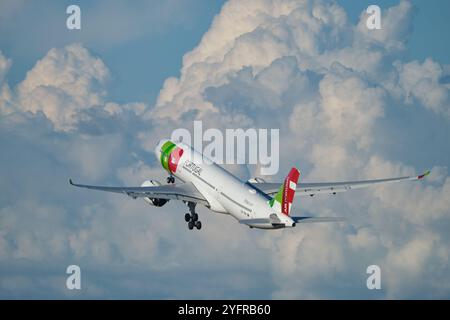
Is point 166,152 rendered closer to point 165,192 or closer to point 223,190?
point 165,192

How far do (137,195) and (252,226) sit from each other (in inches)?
815

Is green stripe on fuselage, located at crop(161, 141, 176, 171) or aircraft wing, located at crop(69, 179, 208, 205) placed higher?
green stripe on fuselage, located at crop(161, 141, 176, 171)

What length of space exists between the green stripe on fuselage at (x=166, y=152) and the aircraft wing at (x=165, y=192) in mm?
9613

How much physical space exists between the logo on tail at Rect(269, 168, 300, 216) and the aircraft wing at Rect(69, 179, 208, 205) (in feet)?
63.3

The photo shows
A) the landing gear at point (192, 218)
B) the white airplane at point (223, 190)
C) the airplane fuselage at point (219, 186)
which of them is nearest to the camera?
the white airplane at point (223, 190)

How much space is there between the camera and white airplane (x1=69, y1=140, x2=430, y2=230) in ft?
395

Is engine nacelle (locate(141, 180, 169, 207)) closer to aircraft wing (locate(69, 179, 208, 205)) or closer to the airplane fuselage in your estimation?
aircraft wing (locate(69, 179, 208, 205))

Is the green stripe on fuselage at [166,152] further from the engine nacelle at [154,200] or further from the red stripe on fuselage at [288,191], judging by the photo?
the red stripe on fuselage at [288,191]

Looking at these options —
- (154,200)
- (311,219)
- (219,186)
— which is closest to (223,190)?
(219,186)

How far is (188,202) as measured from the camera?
14138 centimetres

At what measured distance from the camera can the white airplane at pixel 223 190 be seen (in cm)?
12050

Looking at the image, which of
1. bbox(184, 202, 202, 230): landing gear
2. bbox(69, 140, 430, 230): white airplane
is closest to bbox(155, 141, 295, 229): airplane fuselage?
bbox(69, 140, 430, 230): white airplane

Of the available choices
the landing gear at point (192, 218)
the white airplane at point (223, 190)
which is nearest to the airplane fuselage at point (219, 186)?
the white airplane at point (223, 190)
